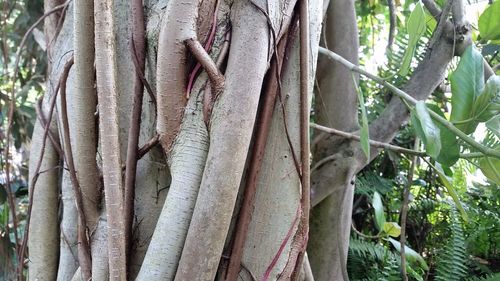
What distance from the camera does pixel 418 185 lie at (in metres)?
2.20

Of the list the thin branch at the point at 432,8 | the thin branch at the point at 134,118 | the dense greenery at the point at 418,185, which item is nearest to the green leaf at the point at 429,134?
the dense greenery at the point at 418,185

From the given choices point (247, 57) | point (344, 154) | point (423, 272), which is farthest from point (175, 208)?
point (423, 272)

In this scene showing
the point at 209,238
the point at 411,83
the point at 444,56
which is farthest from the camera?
the point at 411,83

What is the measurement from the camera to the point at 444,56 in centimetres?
121

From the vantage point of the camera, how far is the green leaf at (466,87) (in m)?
0.73

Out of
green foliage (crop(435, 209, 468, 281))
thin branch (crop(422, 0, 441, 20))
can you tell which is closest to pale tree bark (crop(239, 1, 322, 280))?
thin branch (crop(422, 0, 441, 20))

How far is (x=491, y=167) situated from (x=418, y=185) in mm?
1473

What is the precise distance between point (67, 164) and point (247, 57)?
325 mm

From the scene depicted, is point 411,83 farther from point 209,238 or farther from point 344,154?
point 209,238

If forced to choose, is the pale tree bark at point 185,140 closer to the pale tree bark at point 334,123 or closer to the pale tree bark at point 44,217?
the pale tree bark at point 44,217

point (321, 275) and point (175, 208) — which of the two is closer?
point (175, 208)

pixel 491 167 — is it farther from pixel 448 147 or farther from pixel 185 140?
pixel 185 140

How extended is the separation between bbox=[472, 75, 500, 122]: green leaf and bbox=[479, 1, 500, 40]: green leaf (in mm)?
116

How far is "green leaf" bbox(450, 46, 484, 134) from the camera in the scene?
73 cm
